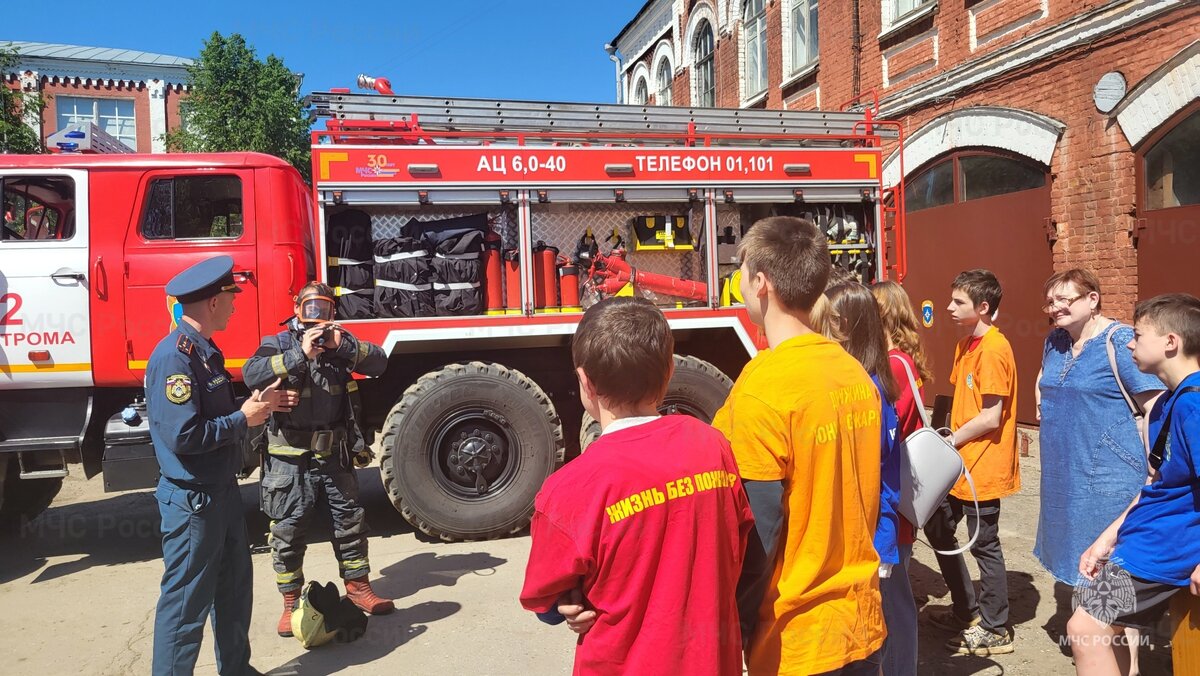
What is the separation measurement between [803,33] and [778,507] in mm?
12376

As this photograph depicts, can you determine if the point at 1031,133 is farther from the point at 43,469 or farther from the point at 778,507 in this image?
the point at 43,469

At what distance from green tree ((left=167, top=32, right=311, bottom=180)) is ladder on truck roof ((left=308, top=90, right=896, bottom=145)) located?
18072 mm

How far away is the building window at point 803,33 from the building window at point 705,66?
10.3 feet

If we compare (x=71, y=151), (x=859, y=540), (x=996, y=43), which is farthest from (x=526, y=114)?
(x=996, y=43)

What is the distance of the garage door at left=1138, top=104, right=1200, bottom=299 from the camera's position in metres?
6.50

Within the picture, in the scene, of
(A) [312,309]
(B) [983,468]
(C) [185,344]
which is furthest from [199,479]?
(B) [983,468]

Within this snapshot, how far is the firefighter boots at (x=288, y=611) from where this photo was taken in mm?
3906

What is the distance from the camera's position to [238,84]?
22344 mm

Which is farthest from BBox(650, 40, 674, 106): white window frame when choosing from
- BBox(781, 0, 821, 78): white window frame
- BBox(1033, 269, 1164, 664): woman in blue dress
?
BBox(1033, 269, 1164, 664): woman in blue dress

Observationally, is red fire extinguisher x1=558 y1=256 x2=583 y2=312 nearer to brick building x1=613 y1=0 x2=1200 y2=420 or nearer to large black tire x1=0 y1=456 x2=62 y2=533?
large black tire x1=0 y1=456 x2=62 y2=533

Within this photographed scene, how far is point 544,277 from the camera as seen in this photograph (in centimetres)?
558

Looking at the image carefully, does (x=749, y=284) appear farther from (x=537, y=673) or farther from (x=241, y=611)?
(x=241, y=611)

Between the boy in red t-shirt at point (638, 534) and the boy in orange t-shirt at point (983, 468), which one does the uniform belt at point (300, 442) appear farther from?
the boy in orange t-shirt at point (983, 468)

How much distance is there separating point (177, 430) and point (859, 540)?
2.55 metres
